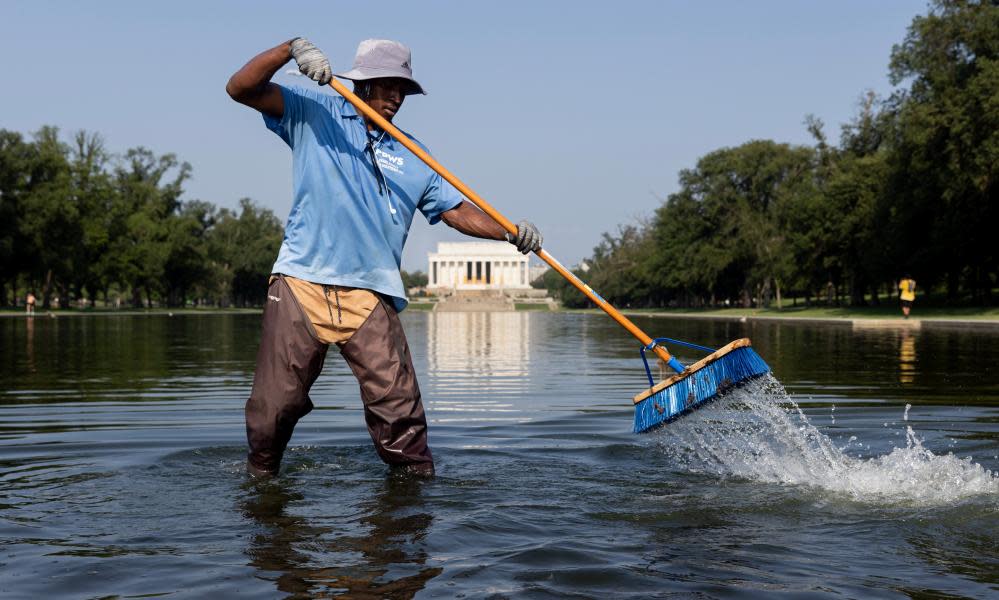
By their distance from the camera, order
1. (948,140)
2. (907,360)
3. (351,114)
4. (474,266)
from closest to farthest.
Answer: (351,114)
(907,360)
(948,140)
(474,266)

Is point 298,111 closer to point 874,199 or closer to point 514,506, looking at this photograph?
point 514,506

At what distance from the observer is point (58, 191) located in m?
61.6

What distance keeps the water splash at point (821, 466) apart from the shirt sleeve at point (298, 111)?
2.48 meters

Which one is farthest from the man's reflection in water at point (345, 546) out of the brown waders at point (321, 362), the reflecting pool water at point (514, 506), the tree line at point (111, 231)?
the tree line at point (111, 231)

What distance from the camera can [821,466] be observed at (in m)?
5.55

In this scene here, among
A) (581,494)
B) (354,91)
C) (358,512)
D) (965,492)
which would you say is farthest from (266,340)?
(965,492)

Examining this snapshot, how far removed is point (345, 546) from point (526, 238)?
2226mm

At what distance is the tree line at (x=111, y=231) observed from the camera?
60.9 meters

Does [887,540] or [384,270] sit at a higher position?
[384,270]

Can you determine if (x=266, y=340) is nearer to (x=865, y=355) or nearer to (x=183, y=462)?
(x=183, y=462)

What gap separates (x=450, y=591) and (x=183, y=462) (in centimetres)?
324

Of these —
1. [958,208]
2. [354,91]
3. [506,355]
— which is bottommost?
[506,355]

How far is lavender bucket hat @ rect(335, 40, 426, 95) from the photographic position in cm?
509

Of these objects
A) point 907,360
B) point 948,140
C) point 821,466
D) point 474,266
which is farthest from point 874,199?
point 474,266
